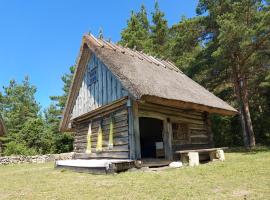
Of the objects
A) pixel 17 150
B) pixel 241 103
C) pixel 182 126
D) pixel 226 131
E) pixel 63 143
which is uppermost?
pixel 241 103

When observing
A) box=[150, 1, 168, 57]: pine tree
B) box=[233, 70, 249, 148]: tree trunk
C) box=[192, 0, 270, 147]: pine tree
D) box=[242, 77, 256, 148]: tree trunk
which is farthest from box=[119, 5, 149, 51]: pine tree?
box=[242, 77, 256, 148]: tree trunk

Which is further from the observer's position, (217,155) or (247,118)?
(247,118)

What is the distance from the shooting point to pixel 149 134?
1739cm

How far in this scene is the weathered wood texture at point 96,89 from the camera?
11641 millimetres

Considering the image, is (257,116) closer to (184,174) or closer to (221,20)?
(221,20)

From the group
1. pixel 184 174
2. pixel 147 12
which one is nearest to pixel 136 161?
pixel 184 174

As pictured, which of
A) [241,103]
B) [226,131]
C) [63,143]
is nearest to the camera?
[241,103]

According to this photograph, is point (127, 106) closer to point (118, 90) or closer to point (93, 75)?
point (118, 90)

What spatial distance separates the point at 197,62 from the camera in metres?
21.3

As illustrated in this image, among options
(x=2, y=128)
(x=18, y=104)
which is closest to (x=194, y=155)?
(x=2, y=128)

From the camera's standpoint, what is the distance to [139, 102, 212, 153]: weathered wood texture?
11.4 meters

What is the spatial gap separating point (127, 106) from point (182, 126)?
130 inches

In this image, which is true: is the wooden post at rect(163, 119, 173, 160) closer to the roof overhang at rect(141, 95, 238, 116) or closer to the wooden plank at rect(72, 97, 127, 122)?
the roof overhang at rect(141, 95, 238, 116)

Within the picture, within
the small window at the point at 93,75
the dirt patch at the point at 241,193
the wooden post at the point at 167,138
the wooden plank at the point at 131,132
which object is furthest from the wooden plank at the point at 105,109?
the dirt patch at the point at 241,193
